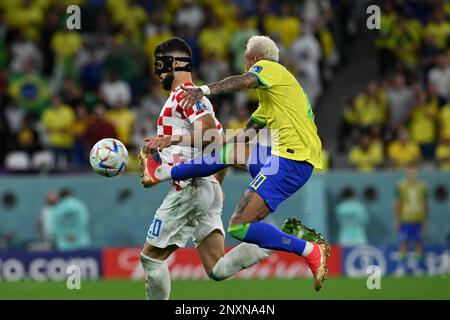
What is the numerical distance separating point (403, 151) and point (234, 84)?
1096cm

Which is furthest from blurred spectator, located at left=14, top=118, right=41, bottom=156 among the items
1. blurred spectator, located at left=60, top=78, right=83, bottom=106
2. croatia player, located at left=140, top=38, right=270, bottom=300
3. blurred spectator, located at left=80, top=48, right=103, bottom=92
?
croatia player, located at left=140, top=38, right=270, bottom=300

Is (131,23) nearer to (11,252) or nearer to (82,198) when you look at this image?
(82,198)

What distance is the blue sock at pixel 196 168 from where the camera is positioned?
10797 millimetres

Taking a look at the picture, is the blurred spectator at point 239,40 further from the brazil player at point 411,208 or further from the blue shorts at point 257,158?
the blue shorts at point 257,158

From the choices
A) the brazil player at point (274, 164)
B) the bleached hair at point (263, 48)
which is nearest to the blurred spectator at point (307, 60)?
the bleached hair at point (263, 48)

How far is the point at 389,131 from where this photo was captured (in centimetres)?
2127

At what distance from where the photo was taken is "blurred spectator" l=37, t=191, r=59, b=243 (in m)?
20.5

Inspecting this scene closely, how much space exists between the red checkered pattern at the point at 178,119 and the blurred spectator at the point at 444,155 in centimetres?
1046

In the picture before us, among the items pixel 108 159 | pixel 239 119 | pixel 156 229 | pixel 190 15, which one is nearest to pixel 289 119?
pixel 156 229

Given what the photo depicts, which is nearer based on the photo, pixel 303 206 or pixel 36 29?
pixel 303 206
